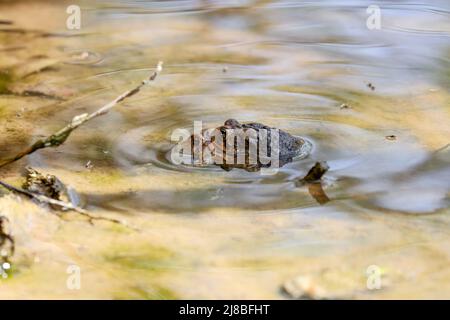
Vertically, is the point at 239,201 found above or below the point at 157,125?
below

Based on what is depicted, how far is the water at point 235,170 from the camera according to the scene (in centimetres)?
200

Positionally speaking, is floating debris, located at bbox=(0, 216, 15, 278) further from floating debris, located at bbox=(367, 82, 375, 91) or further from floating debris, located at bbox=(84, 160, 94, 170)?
floating debris, located at bbox=(367, 82, 375, 91)

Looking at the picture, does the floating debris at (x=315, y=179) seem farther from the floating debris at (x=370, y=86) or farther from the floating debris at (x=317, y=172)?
the floating debris at (x=370, y=86)

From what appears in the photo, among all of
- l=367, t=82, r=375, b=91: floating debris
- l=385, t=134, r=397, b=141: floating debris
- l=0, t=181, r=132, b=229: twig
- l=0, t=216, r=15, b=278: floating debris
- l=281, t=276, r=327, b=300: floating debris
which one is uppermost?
l=367, t=82, r=375, b=91: floating debris

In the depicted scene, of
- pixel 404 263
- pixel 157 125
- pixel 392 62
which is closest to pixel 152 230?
pixel 404 263

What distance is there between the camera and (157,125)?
298 centimetres

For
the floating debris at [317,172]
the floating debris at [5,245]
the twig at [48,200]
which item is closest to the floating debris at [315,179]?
the floating debris at [317,172]

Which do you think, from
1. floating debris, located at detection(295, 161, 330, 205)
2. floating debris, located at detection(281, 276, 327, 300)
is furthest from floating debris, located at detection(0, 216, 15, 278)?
floating debris, located at detection(295, 161, 330, 205)

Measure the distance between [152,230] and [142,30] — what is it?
97.7 inches

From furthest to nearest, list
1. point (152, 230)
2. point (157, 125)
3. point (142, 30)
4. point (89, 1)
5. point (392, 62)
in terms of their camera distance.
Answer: point (89, 1) → point (142, 30) → point (392, 62) → point (157, 125) → point (152, 230)

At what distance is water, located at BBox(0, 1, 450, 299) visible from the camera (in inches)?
78.8

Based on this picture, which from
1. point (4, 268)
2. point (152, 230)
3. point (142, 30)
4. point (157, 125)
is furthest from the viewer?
point (142, 30)

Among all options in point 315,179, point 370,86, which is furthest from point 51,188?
point 370,86
